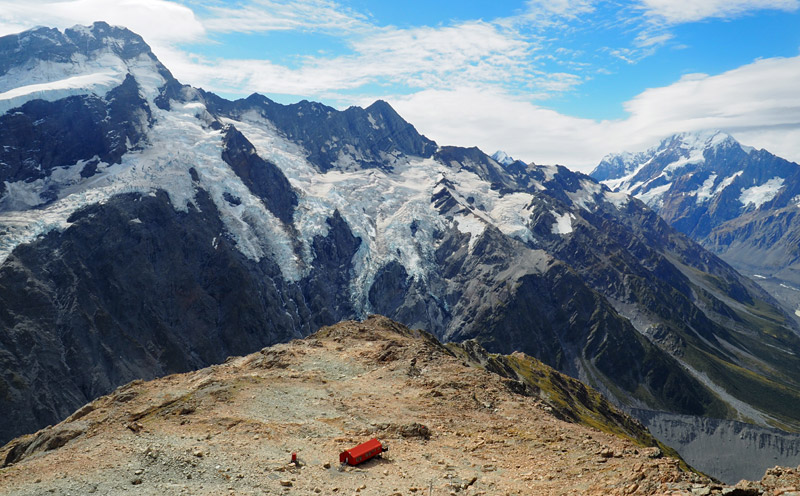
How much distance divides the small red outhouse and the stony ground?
0.55 metres

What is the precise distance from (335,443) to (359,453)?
15.8ft

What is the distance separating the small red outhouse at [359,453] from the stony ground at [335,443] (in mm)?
553

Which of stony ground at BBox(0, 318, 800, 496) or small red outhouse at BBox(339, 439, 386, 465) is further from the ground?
small red outhouse at BBox(339, 439, 386, 465)

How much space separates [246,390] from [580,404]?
150 meters

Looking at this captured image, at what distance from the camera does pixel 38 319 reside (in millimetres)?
195750

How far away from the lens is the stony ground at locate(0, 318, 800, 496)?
3088 cm

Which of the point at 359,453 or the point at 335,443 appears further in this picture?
the point at 335,443

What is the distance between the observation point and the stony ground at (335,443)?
30875 mm

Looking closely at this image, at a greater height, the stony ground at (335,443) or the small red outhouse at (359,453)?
the small red outhouse at (359,453)

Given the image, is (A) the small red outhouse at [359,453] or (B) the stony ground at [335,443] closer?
(B) the stony ground at [335,443]

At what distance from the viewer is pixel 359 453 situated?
34.8 meters

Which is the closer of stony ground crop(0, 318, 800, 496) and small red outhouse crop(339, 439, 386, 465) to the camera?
stony ground crop(0, 318, 800, 496)

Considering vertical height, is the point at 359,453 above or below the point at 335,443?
above

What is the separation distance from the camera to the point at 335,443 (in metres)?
39.0
